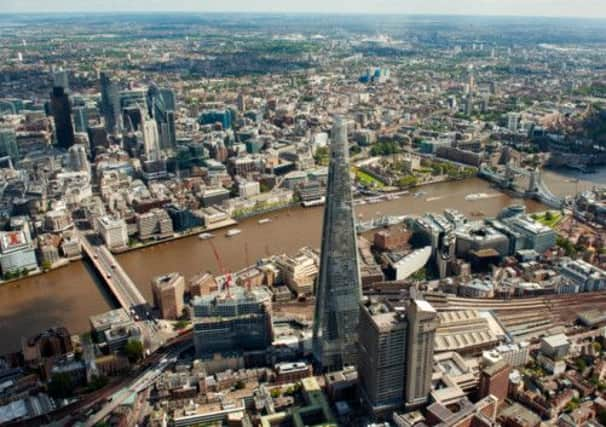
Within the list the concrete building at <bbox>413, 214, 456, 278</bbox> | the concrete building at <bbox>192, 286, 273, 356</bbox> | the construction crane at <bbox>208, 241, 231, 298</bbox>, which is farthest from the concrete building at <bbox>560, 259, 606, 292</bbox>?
the construction crane at <bbox>208, 241, 231, 298</bbox>

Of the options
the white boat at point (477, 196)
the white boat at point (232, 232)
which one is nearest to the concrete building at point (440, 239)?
the white boat at point (477, 196)

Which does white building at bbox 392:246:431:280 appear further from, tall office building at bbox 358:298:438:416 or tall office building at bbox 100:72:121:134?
tall office building at bbox 100:72:121:134

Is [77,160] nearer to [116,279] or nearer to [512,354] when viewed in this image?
[116,279]

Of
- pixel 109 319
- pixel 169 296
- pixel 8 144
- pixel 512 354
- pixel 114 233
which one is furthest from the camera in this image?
pixel 8 144

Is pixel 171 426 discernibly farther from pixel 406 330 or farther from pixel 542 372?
pixel 542 372

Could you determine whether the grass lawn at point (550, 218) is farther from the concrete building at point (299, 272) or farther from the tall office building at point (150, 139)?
the tall office building at point (150, 139)

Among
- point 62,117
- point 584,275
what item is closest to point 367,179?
point 584,275
